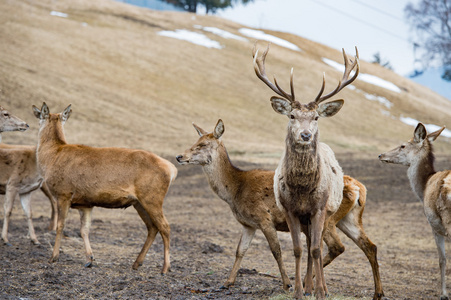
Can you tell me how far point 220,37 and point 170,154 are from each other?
29.3 metres

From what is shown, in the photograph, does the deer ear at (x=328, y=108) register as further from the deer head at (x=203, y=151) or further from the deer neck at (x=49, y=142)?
the deer neck at (x=49, y=142)

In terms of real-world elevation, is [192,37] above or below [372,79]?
above

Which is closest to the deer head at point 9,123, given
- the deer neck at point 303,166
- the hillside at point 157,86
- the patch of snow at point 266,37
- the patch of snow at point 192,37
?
the deer neck at point 303,166

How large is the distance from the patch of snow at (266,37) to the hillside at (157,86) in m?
1.21

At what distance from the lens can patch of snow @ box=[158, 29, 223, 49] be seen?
49.0 meters

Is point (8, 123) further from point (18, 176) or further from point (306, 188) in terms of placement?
point (306, 188)

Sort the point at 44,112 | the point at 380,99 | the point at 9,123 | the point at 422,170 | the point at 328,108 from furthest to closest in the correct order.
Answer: the point at 380,99
the point at 9,123
the point at 44,112
the point at 422,170
the point at 328,108

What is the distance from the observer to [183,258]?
32.1 ft

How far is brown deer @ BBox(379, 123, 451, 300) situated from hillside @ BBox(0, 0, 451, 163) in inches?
610

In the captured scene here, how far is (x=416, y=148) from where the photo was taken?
938cm

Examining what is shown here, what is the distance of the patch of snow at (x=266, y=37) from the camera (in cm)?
5666

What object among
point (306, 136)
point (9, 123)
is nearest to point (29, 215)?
point (9, 123)

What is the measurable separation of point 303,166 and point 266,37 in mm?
52323

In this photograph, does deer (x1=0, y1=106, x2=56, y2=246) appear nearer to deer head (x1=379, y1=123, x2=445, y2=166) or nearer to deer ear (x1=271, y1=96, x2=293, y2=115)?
deer ear (x1=271, y1=96, x2=293, y2=115)
